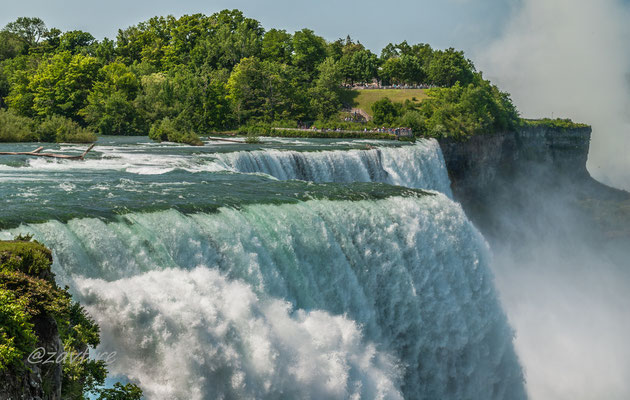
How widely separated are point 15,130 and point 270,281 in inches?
1312

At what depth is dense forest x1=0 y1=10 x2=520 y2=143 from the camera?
57.9 metres

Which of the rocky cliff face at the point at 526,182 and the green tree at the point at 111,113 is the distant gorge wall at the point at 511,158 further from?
the green tree at the point at 111,113

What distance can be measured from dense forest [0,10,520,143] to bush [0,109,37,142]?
0.27 feet

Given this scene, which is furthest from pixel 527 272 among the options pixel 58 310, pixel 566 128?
pixel 58 310

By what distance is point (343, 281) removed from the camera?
57.8ft

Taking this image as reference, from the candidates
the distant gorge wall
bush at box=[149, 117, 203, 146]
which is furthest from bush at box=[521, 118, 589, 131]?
bush at box=[149, 117, 203, 146]

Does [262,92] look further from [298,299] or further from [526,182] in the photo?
[298,299]

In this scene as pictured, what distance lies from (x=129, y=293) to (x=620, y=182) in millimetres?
100809

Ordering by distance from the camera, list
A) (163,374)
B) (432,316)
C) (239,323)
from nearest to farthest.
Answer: (163,374) → (239,323) → (432,316)

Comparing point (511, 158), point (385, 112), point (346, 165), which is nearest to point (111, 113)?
point (385, 112)

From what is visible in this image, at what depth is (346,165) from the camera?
33.6 meters

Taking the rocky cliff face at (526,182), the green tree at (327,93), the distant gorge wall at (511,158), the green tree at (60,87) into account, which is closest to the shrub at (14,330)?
the distant gorge wall at (511,158)

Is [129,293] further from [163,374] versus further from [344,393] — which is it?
[344,393]

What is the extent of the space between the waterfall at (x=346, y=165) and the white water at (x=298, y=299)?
10.6 meters
